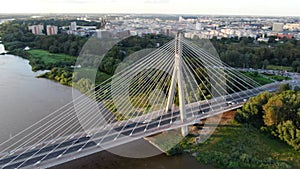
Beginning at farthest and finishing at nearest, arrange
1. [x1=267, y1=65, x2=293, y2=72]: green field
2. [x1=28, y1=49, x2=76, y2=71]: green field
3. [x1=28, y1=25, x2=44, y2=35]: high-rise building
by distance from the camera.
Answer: [x1=28, y1=25, x2=44, y2=35]: high-rise building → [x1=28, y1=49, x2=76, y2=71]: green field → [x1=267, y1=65, x2=293, y2=72]: green field

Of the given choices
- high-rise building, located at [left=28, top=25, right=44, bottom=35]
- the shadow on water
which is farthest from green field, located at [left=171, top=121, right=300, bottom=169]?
high-rise building, located at [left=28, top=25, right=44, bottom=35]

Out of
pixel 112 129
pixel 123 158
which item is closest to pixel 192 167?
pixel 123 158

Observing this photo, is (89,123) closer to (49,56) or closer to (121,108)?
(121,108)

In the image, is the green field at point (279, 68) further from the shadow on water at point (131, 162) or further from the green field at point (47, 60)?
the green field at point (47, 60)

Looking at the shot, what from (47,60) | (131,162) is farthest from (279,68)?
(47,60)

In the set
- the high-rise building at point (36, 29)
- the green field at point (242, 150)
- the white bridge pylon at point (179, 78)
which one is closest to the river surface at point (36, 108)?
the green field at point (242, 150)

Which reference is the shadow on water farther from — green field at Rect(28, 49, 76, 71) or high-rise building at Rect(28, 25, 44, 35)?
high-rise building at Rect(28, 25, 44, 35)
